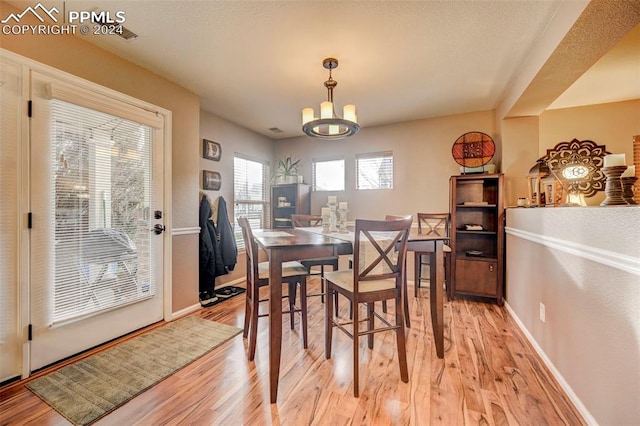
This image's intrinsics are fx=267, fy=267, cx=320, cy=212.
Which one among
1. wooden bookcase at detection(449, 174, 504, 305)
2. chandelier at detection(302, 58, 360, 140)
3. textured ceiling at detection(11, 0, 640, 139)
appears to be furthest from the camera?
wooden bookcase at detection(449, 174, 504, 305)

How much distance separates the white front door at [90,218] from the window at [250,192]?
1623 mm

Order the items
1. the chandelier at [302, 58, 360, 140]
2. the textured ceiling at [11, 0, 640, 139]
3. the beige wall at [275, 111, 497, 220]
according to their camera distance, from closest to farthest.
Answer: the textured ceiling at [11, 0, 640, 139] < the chandelier at [302, 58, 360, 140] < the beige wall at [275, 111, 497, 220]

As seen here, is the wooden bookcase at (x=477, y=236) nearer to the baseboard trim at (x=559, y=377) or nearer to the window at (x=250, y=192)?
the baseboard trim at (x=559, y=377)

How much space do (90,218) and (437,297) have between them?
2846mm

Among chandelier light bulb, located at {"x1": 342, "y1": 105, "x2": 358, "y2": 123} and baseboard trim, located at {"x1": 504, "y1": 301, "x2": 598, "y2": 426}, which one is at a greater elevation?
chandelier light bulb, located at {"x1": 342, "y1": 105, "x2": 358, "y2": 123}

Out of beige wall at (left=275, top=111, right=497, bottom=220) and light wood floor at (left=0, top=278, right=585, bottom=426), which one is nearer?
light wood floor at (left=0, top=278, right=585, bottom=426)

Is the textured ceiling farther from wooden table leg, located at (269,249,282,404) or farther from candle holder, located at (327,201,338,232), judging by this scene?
wooden table leg, located at (269,249,282,404)

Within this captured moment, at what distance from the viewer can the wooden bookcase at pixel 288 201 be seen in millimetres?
4668

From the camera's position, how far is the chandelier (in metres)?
2.30

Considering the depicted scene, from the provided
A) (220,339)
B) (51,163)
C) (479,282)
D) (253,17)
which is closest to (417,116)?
(479,282)

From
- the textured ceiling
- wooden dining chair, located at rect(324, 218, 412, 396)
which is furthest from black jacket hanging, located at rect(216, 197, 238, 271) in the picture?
wooden dining chair, located at rect(324, 218, 412, 396)

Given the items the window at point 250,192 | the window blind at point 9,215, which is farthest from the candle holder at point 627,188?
the window at point 250,192

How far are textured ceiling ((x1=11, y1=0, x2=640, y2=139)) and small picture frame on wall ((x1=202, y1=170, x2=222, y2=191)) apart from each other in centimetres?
96

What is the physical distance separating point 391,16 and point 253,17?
98 cm
